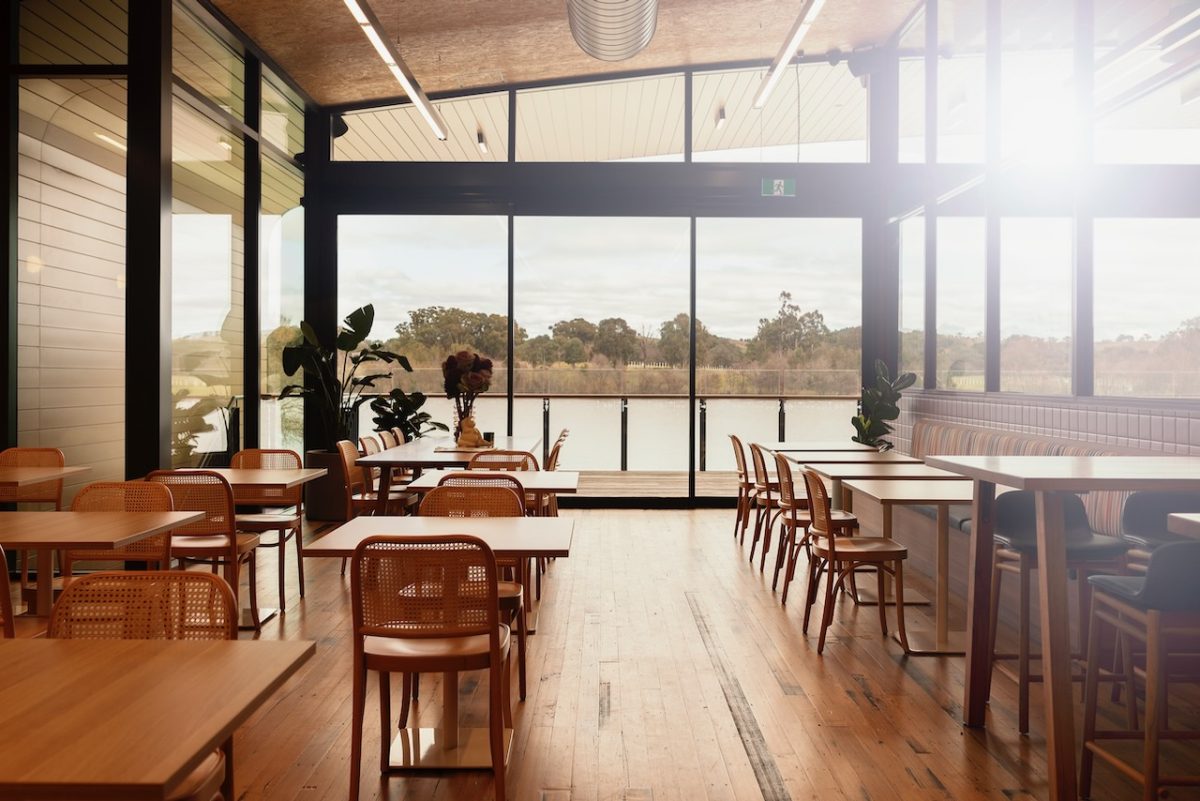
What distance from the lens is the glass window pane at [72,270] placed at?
547 centimetres

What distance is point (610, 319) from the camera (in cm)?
942

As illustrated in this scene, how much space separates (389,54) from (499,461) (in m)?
2.82

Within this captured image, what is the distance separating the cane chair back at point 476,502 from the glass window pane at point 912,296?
563 cm

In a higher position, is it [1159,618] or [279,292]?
[279,292]

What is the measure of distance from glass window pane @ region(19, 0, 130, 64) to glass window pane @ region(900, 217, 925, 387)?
6618 millimetres

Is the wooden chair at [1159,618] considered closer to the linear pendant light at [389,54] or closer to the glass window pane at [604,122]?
the linear pendant light at [389,54]

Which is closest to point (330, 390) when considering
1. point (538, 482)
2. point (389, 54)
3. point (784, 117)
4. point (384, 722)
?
point (389, 54)

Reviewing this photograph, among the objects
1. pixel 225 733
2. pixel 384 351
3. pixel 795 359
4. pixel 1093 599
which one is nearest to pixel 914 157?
pixel 795 359

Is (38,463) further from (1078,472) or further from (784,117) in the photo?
(784,117)

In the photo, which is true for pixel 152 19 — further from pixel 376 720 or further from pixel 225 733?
pixel 225 733

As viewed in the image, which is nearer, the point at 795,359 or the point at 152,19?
the point at 152,19

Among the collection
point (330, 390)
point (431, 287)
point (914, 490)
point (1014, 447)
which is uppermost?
point (431, 287)

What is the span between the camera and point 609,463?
9.62m

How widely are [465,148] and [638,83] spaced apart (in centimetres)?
195
